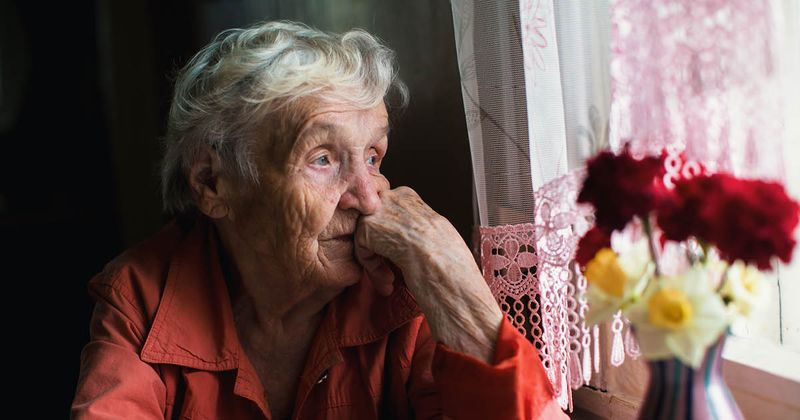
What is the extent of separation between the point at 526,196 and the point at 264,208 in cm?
47

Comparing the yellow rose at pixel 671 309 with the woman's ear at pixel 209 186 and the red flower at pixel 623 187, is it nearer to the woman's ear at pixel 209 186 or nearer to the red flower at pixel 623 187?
the red flower at pixel 623 187

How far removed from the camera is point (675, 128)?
3.61ft

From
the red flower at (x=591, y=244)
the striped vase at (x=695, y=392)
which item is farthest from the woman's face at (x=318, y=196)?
the striped vase at (x=695, y=392)

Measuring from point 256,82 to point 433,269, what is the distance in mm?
446

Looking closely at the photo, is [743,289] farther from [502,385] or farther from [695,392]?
[502,385]

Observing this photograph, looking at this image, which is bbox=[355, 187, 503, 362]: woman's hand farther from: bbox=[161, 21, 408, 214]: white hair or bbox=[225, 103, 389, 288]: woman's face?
bbox=[161, 21, 408, 214]: white hair

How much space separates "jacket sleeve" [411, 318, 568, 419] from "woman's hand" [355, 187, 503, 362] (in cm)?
3

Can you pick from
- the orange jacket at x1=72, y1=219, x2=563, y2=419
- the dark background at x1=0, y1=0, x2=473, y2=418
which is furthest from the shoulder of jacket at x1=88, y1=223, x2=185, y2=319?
the dark background at x1=0, y1=0, x2=473, y2=418

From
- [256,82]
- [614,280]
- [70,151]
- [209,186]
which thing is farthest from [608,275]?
[70,151]

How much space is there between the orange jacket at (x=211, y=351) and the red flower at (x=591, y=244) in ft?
1.60

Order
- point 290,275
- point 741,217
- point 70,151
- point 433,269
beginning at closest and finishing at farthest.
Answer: point 741,217, point 433,269, point 290,275, point 70,151

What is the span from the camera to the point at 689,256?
89 centimetres

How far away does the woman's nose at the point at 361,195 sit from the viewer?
140 cm

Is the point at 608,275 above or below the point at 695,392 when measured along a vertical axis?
above
